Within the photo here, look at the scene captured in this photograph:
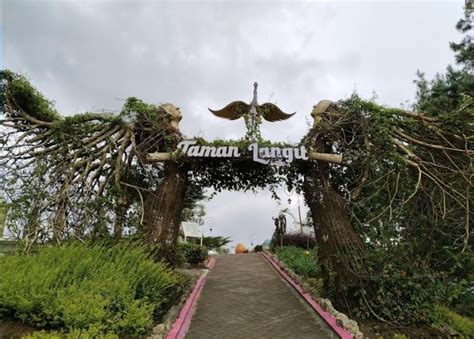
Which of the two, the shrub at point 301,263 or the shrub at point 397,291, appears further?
the shrub at point 301,263

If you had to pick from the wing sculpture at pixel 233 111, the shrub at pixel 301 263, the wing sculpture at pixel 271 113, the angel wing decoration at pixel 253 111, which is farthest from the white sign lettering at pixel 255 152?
the shrub at pixel 301 263

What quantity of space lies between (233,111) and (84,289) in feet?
20.1

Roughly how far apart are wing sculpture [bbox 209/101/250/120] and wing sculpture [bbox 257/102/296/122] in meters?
0.37

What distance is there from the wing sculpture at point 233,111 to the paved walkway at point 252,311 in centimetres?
451

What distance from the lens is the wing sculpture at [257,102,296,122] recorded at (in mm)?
10298

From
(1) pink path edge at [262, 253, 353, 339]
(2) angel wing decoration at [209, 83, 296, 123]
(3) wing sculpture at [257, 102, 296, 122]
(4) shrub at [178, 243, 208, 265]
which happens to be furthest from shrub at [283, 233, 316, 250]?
(2) angel wing decoration at [209, 83, 296, 123]

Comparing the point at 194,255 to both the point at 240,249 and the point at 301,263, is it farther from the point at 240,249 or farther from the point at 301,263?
the point at 240,249

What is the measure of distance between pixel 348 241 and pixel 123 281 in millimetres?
4378

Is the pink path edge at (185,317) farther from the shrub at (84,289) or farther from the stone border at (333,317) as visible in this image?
the stone border at (333,317)

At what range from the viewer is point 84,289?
5.97 m

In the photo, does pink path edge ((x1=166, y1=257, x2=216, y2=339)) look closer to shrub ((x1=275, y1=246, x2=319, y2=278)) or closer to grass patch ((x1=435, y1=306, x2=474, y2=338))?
shrub ((x1=275, y1=246, x2=319, y2=278))

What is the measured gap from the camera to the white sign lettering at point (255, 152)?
8.72 metres

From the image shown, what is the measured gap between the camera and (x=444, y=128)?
8438 mm

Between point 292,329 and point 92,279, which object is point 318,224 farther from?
point 92,279
